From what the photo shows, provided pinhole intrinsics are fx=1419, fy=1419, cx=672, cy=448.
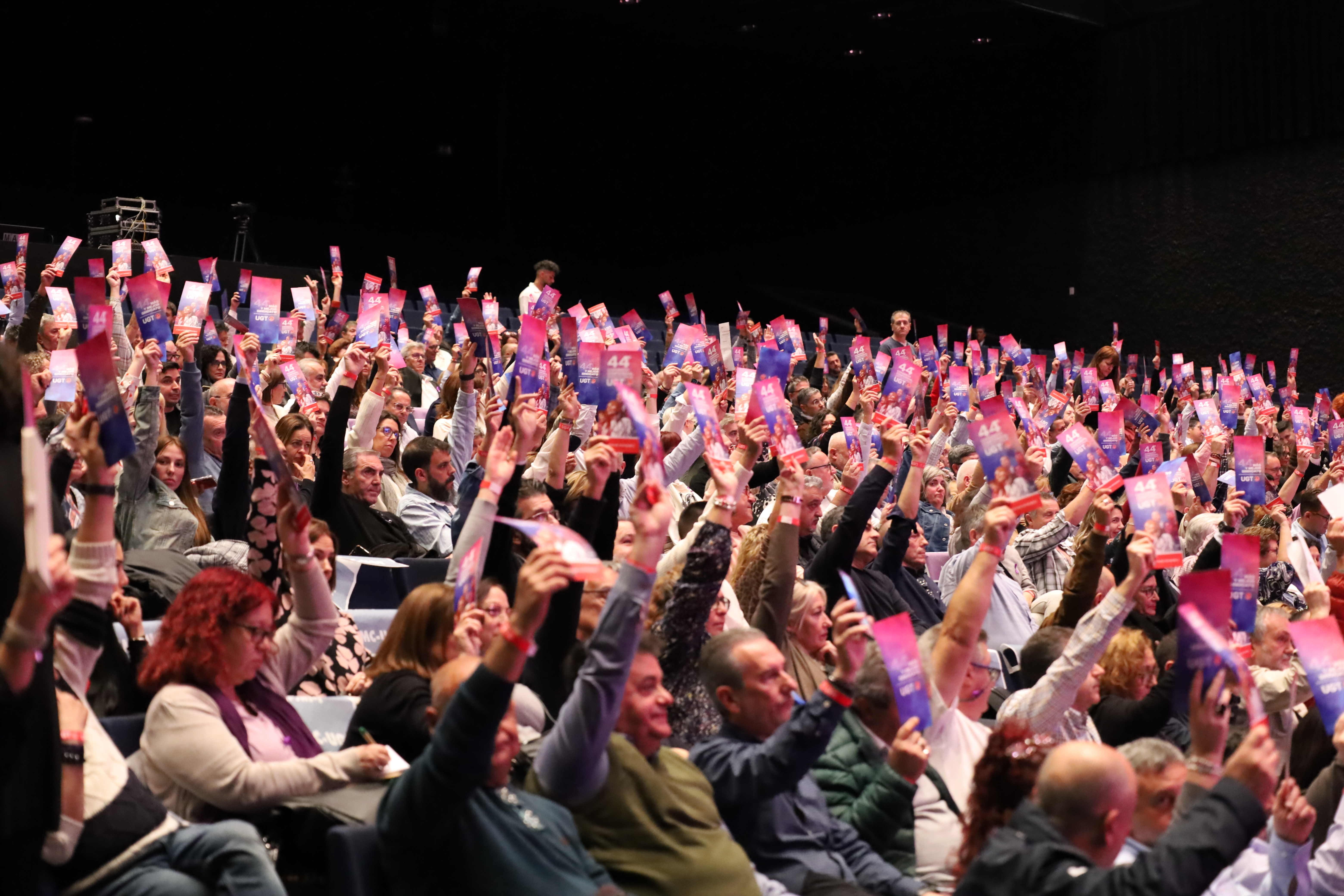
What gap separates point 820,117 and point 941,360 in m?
8.17

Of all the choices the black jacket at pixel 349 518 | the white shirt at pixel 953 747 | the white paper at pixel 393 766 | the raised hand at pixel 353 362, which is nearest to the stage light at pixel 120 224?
the black jacket at pixel 349 518

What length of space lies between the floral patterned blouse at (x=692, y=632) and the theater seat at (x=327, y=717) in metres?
0.74

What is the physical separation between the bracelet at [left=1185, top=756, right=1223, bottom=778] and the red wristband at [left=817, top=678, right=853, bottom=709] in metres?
0.62

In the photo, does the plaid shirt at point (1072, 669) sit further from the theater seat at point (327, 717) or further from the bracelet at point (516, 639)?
the theater seat at point (327, 717)

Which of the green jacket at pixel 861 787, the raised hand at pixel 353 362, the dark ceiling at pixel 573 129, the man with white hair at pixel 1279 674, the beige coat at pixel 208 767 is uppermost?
the dark ceiling at pixel 573 129

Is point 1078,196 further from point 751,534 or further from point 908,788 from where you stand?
point 908,788

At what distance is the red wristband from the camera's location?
8.76 ft

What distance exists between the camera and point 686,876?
264 cm

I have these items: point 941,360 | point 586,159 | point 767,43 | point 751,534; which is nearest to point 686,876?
point 751,534

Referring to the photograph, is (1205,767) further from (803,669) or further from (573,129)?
(573,129)

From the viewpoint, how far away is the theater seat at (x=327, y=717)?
3.29m

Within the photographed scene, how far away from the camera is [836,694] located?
2674 mm

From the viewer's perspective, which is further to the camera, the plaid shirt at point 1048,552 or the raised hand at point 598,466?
the plaid shirt at point 1048,552

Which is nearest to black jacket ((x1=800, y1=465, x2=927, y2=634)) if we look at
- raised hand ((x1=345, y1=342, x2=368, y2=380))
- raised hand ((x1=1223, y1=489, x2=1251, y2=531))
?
raised hand ((x1=1223, y1=489, x2=1251, y2=531))
